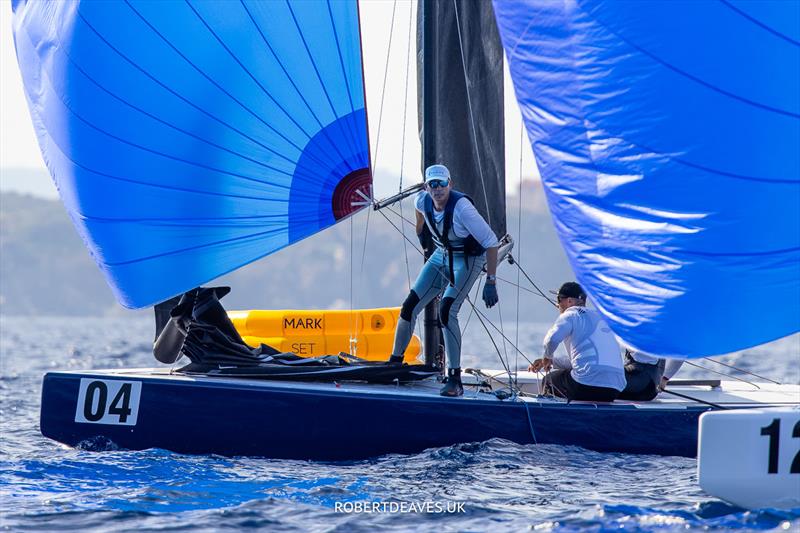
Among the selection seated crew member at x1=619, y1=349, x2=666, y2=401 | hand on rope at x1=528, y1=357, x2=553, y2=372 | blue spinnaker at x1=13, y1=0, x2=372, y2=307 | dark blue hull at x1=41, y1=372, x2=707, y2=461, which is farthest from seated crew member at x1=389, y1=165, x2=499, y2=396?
seated crew member at x1=619, y1=349, x2=666, y2=401

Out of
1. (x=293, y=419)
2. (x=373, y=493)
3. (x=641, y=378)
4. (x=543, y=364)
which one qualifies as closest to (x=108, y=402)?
(x=293, y=419)

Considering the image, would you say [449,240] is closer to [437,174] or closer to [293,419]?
[437,174]

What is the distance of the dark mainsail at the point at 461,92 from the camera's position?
707 centimetres

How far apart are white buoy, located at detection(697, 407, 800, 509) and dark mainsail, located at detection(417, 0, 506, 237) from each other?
2.78 meters

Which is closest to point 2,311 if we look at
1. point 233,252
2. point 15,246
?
point 15,246

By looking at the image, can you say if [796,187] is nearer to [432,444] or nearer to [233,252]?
[432,444]

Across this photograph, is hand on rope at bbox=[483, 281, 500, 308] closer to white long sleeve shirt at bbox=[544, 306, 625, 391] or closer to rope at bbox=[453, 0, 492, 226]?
white long sleeve shirt at bbox=[544, 306, 625, 391]

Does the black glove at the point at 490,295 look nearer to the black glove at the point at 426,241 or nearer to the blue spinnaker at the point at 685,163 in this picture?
the black glove at the point at 426,241

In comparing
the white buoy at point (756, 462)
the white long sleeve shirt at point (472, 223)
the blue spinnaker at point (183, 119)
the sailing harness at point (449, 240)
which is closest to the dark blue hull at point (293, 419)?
the blue spinnaker at point (183, 119)

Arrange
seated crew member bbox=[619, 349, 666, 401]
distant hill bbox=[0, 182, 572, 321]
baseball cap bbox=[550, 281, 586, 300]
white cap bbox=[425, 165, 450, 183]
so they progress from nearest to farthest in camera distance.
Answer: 1. white cap bbox=[425, 165, 450, 183]
2. baseball cap bbox=[550, 281, 586, 300]
3. seated crew member bbox=[619, 349, 666, 401]
4. distant hill bbox=[0, 182, 572, 321]

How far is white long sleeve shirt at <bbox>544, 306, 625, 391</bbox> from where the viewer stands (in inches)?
244

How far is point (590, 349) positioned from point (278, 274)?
448ft

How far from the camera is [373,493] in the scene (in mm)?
5199

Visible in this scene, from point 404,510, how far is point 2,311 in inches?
4870
